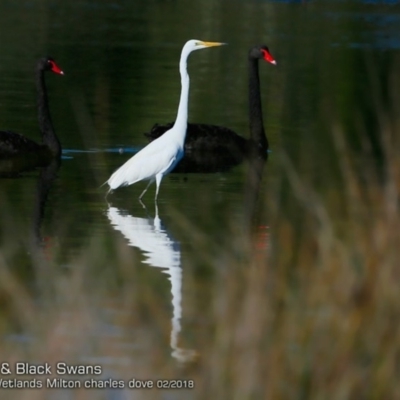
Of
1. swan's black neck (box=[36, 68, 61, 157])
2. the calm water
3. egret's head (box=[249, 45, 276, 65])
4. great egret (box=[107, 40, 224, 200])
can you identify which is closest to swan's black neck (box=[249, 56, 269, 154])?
egret's head (box=[249, 45, 276, 65])

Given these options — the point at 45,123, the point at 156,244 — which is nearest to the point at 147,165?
the point at 156,244

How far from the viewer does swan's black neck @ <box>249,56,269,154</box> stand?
57.1ft

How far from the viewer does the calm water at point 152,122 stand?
→ 7324 millimetres

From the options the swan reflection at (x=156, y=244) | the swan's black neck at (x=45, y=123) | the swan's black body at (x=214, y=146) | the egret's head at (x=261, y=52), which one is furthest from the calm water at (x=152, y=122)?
the egret's head at (x=261, y=52)

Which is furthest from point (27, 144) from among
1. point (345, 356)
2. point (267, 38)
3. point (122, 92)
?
point (267, 38)

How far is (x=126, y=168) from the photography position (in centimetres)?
1292

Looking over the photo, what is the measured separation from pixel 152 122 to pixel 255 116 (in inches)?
71.7

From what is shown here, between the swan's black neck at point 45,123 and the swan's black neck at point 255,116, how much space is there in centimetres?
259

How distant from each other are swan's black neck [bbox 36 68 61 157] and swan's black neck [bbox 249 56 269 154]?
102 inches

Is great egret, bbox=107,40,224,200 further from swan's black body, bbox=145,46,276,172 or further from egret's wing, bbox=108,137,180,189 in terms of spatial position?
swan's black body, bbox=145,46,276,172

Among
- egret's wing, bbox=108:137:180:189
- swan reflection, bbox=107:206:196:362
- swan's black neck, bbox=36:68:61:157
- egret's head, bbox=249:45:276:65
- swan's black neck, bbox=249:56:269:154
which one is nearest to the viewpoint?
swan reflection, bbox=107:206:196:362

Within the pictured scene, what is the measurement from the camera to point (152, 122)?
62.5 feet

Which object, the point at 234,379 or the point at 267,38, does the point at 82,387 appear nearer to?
the point at 234,379

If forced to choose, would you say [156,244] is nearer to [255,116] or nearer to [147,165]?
[147,165]
